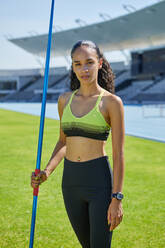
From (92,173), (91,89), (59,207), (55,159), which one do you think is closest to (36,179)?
(55,159)

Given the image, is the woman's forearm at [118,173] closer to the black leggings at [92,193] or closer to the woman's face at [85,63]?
the black leggings at [92,193]

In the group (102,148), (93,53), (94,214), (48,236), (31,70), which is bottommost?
(48,236)

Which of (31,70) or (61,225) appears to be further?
(31,70)

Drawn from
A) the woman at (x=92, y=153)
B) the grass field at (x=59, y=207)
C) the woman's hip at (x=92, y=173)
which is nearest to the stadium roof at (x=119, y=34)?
the grass field at (x=59, y=207)

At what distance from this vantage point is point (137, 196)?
218 inches

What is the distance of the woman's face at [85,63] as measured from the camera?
2.48 meters

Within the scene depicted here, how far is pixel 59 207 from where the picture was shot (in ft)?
16.5

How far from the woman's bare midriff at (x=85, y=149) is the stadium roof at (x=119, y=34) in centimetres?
4941

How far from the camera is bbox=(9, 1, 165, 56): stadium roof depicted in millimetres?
53894

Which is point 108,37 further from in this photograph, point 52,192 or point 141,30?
point 52,192

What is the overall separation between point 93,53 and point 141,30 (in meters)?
59.7

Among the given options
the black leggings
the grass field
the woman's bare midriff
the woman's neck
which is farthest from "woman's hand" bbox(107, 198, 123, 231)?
the grass field

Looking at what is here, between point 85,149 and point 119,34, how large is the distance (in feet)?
209

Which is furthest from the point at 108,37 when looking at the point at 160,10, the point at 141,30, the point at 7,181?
the point at 7,181
